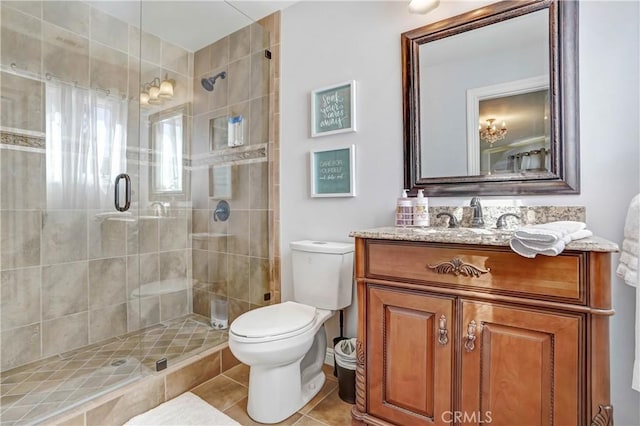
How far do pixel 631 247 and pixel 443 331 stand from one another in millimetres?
718

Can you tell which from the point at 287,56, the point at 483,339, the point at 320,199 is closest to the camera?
the point at 483,339

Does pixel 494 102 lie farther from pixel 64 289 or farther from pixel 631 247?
pixel 64 289

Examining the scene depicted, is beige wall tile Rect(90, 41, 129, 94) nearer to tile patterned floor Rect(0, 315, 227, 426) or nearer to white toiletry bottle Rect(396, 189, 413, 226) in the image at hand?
tile patterned floor Rect(0, 315, 227, 426)

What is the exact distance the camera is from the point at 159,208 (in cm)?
243

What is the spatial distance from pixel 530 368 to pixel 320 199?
1335 mm

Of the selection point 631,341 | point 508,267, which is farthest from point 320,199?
point 631,341

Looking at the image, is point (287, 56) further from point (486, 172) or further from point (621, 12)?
point (621, 12)

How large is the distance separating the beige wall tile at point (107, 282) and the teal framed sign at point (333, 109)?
1.66m

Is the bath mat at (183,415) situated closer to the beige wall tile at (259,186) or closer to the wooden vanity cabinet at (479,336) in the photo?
the wooden vanity cabinet at (479,336)

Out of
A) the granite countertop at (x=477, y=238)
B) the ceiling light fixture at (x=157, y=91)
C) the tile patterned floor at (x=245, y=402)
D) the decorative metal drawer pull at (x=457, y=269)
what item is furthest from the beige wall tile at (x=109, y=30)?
the decorative metal drawer pull at (x=457, y=269)

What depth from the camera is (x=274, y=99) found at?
2217mm

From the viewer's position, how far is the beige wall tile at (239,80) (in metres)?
2.35

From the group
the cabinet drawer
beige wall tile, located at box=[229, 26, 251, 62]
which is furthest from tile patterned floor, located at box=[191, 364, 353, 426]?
beige wall tile, located at box=[229, 26, 251, 62]

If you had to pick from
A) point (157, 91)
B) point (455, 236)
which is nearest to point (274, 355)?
point (455, 236)
